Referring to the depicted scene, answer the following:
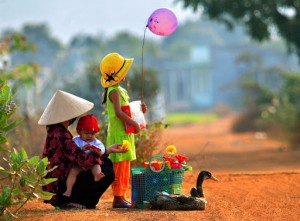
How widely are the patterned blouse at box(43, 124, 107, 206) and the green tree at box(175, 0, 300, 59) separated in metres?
15.6

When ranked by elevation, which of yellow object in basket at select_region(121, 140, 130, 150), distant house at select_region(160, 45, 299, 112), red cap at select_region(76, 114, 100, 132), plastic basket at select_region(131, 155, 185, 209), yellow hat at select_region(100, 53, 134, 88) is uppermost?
distant house at select_region(160, 45, 299, 112)

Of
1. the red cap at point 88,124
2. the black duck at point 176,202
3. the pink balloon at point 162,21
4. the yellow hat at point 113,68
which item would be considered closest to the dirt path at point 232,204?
the black duck at point 176,202

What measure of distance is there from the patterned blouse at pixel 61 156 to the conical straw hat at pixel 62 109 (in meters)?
0.10

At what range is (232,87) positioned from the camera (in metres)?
81.8

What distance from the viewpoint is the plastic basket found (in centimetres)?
946

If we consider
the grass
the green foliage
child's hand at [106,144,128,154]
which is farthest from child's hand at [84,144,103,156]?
the grass

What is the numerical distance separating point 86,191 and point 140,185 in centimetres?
62

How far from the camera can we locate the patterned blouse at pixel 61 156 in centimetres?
896

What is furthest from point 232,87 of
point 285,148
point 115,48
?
point 285,148

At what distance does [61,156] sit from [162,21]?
1963mm

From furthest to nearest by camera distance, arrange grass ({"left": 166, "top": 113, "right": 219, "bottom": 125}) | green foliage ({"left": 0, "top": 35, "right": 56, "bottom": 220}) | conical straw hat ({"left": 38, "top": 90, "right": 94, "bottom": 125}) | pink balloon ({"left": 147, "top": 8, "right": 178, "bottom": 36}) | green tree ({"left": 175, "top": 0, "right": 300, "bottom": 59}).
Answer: grass ({"left": 166, "top": 113, "right": 219, "bottom": 125}) → green tree ({"left": 175, "top": 0, "right": 300, "bottom": 59}) → pink balloon ({"left": 147, "top": 8, "right": 178, "bottom": 36}) → conical straw hat ({"left": 38, "top": 90, "right": 94, "bottom": 125}) → green foliage ({"left": 0, "top": 35, "right": 56, "bottom": 220})

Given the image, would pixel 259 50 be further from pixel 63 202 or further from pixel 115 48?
pixel 63 202

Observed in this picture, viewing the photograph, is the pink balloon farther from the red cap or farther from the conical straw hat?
the red cap

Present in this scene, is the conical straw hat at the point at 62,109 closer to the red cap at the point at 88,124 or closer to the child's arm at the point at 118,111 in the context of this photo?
the red cap at the point at 88,124
